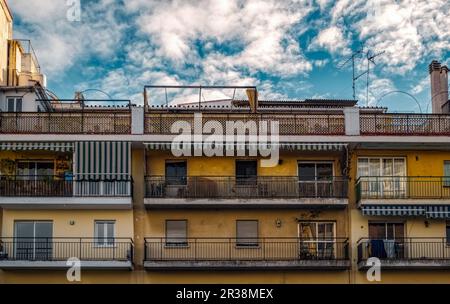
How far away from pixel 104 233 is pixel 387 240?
12843 mm

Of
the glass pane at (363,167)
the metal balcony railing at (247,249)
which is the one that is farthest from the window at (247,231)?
the glass pane at (363,167)

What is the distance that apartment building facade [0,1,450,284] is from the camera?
41.8 meters

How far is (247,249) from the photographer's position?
42750mm

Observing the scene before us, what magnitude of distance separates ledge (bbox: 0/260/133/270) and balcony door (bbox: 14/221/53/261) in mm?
274

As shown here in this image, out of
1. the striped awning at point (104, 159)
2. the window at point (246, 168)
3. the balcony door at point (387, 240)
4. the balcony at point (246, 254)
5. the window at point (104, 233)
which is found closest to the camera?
the balcony at point (246, 254)

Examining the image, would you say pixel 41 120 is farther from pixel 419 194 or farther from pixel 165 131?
pixel 419 194

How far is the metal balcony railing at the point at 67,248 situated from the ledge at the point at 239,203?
217cm

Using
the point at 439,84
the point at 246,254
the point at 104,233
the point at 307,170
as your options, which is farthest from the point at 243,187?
the point at 439,84

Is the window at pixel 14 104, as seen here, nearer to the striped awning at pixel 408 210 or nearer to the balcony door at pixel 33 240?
the balcony door at pixel 33 240

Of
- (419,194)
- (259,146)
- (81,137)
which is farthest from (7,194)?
(419,194)

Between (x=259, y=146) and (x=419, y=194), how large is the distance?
7.68 metres

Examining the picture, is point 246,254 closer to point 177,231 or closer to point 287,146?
point 177,231

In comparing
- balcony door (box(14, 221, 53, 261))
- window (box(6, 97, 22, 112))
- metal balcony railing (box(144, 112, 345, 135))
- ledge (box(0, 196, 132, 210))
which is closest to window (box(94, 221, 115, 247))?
ledge (box(0, 196, 132, 210))

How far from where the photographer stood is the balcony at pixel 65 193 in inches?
1634
